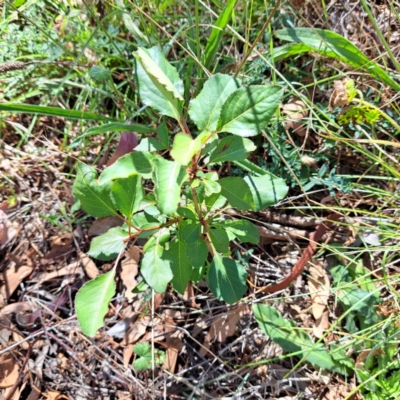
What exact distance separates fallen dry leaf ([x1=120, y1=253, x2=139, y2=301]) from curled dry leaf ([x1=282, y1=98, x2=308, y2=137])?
874 mm

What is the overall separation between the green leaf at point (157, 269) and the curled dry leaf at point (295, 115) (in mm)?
843

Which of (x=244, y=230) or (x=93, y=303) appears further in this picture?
(x=244, y=230)

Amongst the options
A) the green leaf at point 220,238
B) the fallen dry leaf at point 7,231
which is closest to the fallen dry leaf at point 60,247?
the fallen dry leaf at point 7,231

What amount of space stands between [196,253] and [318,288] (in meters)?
0.79

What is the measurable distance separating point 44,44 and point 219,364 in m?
1.61

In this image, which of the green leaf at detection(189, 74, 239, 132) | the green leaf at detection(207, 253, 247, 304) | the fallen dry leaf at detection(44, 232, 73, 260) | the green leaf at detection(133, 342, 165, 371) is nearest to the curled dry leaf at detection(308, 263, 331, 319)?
the green leaf at detection(207, 253, 247, 304)

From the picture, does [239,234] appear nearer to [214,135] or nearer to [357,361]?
[214,135]

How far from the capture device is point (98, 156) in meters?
1.81

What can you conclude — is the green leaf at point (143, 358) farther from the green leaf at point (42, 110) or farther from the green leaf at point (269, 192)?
the green leaf at point (42, 110)

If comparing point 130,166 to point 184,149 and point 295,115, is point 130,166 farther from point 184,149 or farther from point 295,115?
point 295,115

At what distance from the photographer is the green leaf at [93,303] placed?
108 cm

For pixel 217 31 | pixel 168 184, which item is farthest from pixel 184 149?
pixel 217 31

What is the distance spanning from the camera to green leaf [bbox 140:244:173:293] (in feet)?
3.76

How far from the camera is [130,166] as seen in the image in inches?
43.3
